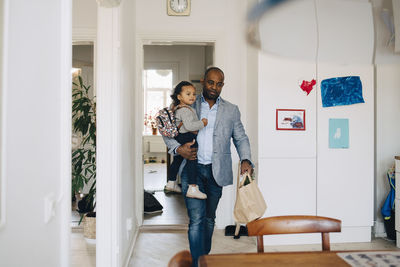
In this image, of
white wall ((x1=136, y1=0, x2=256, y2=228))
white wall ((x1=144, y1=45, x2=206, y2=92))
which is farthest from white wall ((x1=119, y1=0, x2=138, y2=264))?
white wall ((x1=144, y1=45, x2=206, y2=92))

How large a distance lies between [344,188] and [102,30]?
9.14 ft

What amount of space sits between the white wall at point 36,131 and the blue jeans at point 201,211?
118 centimetres

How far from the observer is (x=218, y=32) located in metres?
3.60

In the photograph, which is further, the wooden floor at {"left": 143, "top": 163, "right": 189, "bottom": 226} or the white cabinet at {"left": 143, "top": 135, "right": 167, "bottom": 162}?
the white cabinet at {"left": 143, "top": 135, "right": 167, "bottom": 162}

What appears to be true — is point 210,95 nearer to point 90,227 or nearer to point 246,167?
point 246,167

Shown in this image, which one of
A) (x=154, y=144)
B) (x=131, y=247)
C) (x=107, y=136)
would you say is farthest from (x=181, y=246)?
(x=154, y=144)

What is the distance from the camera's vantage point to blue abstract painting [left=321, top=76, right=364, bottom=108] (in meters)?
3.15

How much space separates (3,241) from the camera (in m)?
0.67

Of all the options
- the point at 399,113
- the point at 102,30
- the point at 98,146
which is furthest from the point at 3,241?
the point at 399,113

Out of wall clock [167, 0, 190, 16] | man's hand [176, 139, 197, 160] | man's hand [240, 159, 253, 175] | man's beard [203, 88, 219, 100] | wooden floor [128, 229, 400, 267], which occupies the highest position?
wall clock [167, 0, 190, 16]

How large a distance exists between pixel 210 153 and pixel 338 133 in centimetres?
166

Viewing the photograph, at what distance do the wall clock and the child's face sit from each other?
163 cm

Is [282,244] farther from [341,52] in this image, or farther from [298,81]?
[341,52]

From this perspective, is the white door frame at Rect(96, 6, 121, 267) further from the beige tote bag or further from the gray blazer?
the beige tote bag
